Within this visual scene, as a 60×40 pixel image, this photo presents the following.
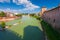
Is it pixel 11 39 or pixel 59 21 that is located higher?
pixel 59 21

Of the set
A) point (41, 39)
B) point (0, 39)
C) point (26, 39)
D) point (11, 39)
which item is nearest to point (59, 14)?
point (41, 39)

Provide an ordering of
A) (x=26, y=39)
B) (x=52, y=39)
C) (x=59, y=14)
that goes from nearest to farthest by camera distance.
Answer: (x=52, y=39)
(x=26, y=39)
(x=59, y=14)

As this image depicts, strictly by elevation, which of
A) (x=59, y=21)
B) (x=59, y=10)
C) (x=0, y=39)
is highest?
(x=59, y=10)

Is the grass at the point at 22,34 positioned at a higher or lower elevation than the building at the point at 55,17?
lower

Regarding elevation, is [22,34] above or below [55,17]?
below

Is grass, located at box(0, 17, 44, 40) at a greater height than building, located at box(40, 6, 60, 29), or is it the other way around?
building, located at box(40, 6, 60, 29)

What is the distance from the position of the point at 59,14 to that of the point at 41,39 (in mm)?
2618

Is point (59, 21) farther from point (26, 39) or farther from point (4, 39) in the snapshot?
point (4, 39)

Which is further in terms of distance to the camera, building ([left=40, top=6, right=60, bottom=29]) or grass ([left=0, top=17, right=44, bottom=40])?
building ([left=40, top=6, right=60, bottom=29])

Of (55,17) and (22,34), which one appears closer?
(22,34)

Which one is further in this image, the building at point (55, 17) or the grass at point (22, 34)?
the building at point (55, 17)

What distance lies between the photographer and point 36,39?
31.4 feet

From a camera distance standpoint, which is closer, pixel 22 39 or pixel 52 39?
pixel 52 39

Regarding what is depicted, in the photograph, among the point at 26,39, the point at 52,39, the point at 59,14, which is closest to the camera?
the point at 52,39
